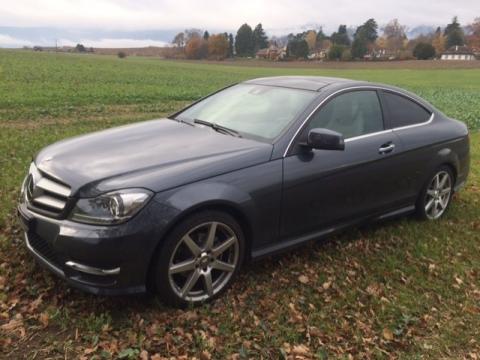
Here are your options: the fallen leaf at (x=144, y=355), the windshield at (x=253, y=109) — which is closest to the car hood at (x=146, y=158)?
the windshield at (x=253, y=109)

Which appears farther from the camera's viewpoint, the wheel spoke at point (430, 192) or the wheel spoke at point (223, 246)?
the wheel spoke at point (430, 192)

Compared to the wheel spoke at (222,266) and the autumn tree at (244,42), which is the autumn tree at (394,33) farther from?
the wheel spoke at (222,266)

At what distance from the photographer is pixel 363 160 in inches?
175

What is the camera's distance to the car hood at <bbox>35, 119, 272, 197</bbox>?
3.24m

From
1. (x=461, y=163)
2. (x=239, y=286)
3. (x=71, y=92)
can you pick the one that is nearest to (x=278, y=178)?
(x=239, y=286)

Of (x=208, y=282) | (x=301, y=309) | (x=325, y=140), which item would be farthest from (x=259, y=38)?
(x=208, y=282)

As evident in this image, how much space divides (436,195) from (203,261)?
3.27 m

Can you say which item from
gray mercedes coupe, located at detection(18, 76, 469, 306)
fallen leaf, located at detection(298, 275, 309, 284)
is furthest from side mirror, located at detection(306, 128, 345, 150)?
fallen leaf, located at detection(298, 275, 309, 284)

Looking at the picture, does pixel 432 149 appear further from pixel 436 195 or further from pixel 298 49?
pixel 298 49

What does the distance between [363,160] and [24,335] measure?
10.3 ft

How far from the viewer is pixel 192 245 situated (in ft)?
11.2

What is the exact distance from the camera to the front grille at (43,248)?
10.7ft

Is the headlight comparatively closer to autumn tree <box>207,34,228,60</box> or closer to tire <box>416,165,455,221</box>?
tire <box>416,165,455,221</box>

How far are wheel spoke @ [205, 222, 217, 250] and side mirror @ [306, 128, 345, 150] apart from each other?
108 cm
